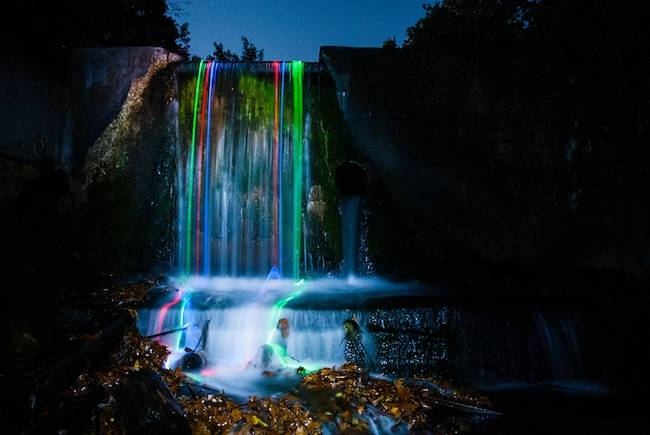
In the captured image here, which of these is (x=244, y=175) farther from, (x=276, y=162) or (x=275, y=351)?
(x=275, y=351)

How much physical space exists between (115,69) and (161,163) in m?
1.88

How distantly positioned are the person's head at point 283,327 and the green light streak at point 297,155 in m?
2.65

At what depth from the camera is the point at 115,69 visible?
7320mm

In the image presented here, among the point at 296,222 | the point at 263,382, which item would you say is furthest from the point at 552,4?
the point at 263,382

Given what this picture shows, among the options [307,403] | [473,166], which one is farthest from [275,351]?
[473,166]

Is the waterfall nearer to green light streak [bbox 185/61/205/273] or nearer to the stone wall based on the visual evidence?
green light streak [bbox 185/61/205/273]

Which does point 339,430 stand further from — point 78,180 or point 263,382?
point 78,180

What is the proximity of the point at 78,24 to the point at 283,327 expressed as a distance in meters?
7.04

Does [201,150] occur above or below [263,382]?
above

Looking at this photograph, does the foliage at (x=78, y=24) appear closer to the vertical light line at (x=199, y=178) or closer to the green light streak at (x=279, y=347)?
the vertical light line at (x=199, y=178)

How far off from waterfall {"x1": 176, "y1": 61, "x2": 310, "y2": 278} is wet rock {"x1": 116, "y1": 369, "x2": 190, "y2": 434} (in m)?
4.67

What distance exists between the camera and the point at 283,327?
15.8 ft

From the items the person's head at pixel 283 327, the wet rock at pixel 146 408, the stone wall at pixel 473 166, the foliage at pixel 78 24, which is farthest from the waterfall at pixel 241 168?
the wet rock at pixel 146 408

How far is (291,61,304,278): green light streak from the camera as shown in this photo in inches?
295
